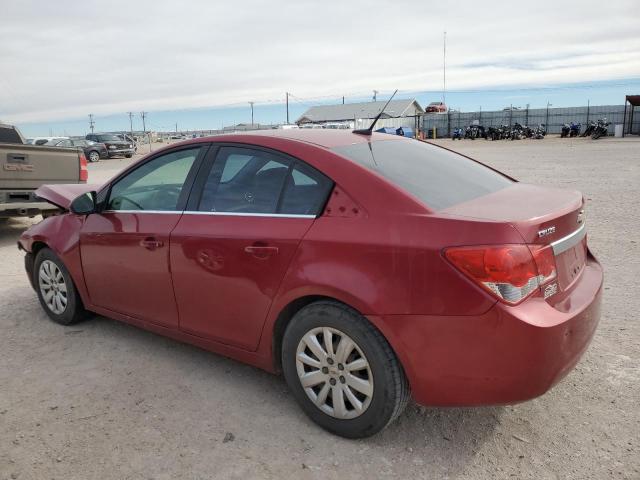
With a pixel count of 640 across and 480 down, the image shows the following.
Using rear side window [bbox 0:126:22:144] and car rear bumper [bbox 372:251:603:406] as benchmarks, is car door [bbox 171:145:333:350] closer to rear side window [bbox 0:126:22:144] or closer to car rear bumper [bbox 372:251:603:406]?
car rear bumper [bbox 372:251:603:406]

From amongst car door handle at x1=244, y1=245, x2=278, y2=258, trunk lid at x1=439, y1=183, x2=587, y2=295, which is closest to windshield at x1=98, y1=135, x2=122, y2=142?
car door handle at x1=244, y1=245, x2=278, y2=258

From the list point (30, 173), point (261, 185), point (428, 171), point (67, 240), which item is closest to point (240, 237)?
point (261, 185)

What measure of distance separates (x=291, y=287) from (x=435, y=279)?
797 millimetres

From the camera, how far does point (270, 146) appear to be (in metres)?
3.23

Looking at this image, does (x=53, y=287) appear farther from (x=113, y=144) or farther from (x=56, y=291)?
(x=113, y=144)

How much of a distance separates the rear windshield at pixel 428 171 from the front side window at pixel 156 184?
117cm

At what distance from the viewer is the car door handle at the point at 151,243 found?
11.7ft

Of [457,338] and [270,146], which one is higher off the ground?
[270,146]

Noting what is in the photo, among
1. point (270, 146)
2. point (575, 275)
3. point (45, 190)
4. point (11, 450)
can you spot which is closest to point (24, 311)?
point (45, 190)

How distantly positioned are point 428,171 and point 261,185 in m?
0.98

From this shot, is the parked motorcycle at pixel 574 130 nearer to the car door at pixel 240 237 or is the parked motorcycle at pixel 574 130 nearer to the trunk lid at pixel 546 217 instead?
the trunk lid at pixel 546 217

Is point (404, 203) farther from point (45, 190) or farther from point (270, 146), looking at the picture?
point (45, 190)

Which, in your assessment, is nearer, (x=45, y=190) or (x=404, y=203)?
(x=404, y=203)

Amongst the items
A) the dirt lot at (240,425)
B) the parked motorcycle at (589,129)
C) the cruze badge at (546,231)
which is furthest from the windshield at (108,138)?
the cruze badge at (546,231)
